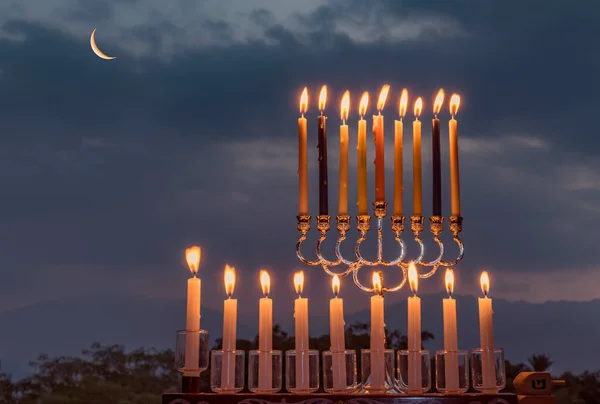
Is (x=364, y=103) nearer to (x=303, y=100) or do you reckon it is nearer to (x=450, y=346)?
(x=303, y=100)

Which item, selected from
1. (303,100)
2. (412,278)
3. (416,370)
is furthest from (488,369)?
(303,100)

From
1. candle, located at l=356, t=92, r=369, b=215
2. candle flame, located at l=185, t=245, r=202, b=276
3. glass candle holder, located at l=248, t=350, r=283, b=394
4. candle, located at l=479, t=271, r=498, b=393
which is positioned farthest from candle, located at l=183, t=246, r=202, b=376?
candle, located at l=479, t=271, r=498, b=393

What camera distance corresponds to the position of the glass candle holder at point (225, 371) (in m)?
2.21

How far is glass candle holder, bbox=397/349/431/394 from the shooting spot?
2172mm

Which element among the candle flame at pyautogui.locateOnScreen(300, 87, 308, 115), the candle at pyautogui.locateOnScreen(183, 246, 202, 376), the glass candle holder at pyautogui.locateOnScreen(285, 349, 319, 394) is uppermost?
the candle flame at pyautogui.locateOnScreen(300, 87, 308, 115)

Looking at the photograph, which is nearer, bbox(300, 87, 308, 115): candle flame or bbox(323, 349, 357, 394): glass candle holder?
bbox(323, 349, 357, 394): glass candle holder

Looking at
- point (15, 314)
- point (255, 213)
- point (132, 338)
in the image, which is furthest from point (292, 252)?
point (15, 314)

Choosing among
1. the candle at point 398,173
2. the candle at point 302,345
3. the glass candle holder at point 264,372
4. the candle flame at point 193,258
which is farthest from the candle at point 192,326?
the candle at point 398,173

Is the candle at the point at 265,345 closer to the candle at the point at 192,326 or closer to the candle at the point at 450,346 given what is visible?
the candle at the point at 192,326

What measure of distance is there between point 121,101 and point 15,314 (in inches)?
44.4

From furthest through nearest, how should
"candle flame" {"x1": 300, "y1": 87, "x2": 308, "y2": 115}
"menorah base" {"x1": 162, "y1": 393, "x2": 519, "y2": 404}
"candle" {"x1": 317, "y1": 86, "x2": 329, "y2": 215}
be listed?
"candle flame" {"x1": 300, "y1": 87, "x2": 308, "y2": 115} → "candle" {"x1": 317, "y1": 86, "x2": 329, "y2": 215} → "menorah base" {"x1": 162, "y1": 393, "x2": 519, "y2": 404}

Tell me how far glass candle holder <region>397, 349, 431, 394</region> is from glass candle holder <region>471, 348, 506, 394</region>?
0.12m

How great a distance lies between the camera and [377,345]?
7.24 ft

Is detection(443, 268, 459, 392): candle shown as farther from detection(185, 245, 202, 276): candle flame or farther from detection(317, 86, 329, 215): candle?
detection(185, 245, 202, 276): candle flame
